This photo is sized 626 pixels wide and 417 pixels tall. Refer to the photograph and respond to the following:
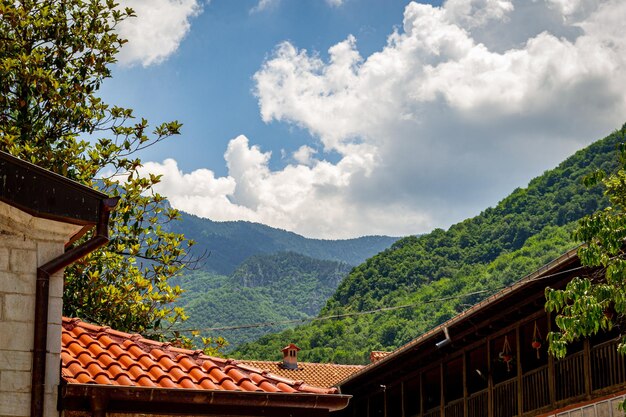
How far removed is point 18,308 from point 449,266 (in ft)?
167

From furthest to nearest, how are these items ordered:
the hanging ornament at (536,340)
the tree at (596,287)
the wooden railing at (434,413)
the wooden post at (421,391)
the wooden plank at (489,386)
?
the wooden post at (421,391) → the wooden railing at (434,413) → the wooden plank at (489,386) → the hanging ornament at (536,340) → the tree at (596,287)

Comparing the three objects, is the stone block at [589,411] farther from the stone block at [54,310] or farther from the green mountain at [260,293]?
the green mountain at [260,293]

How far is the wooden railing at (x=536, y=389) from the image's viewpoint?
1875cm

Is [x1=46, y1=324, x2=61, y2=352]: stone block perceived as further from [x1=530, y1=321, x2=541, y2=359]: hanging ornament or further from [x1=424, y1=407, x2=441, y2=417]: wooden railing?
[x1=424, y1=407, x2=441, y2=417]: wooden railing

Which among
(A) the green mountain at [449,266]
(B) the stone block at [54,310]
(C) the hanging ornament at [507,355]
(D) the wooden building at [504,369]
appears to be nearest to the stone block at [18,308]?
(B) the stone block at [54,310]

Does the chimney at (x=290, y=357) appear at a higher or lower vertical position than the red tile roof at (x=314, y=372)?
higher

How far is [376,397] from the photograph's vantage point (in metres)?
27.8

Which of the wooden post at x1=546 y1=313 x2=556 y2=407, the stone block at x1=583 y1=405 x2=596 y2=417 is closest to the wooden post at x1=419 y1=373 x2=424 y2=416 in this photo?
the wooden post at x1=546 y1=313 x2=556 y2=407

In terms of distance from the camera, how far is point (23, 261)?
8.46 metres

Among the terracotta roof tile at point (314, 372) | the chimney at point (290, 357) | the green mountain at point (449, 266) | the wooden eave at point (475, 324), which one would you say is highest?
the green mountain at point (449, 266)

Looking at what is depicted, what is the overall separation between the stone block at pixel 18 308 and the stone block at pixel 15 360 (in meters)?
0.28

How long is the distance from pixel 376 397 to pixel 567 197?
32815 mm

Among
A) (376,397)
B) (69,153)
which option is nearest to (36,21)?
(69,153)

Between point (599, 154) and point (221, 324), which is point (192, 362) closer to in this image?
point (599, 154)
